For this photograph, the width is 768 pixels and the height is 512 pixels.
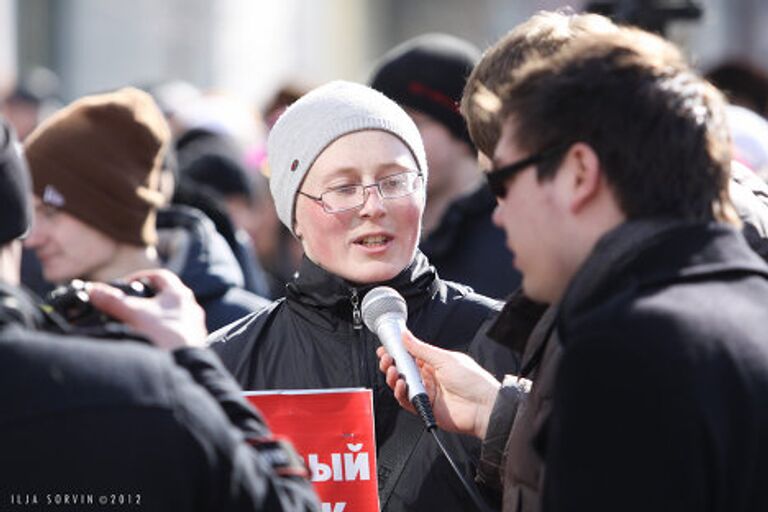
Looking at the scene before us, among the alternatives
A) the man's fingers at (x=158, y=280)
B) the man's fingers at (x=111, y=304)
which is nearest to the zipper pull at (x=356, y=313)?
the man's fingers at (x=158, y=280)

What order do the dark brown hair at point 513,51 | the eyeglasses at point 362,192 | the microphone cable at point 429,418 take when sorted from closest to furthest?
the microphone cable at point 429,418, the dark brown hair at point 513,51, the eyeglasses at point 362,192

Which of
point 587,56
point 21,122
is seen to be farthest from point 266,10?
point 587,56

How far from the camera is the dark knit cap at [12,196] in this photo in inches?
125

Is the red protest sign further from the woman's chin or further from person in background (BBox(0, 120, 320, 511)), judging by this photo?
person in background (BBox(0, 120, 320, 511))

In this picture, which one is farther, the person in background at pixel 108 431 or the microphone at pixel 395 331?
the microphone at pixel 395 331

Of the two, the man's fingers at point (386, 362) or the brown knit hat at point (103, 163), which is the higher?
the man's fingers at point (386, 362)

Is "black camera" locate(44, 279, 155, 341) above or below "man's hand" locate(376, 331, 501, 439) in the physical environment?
above

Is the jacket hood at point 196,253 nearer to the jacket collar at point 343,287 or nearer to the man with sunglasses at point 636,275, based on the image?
the jacket collar at point 343,287

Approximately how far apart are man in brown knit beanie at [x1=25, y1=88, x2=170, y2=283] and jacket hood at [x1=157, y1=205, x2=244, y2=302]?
0.15 metres

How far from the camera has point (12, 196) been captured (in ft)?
10.5

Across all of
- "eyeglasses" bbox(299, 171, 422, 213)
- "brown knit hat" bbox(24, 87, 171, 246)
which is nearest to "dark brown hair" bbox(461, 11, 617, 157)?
"eyeglasses" bbox(299, 171, 422, 213)

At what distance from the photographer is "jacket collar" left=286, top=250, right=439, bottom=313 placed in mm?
4469

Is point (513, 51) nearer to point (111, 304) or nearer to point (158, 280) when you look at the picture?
point (158, 280)

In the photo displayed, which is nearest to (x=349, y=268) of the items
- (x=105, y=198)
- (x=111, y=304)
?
(x=111, y=304)
